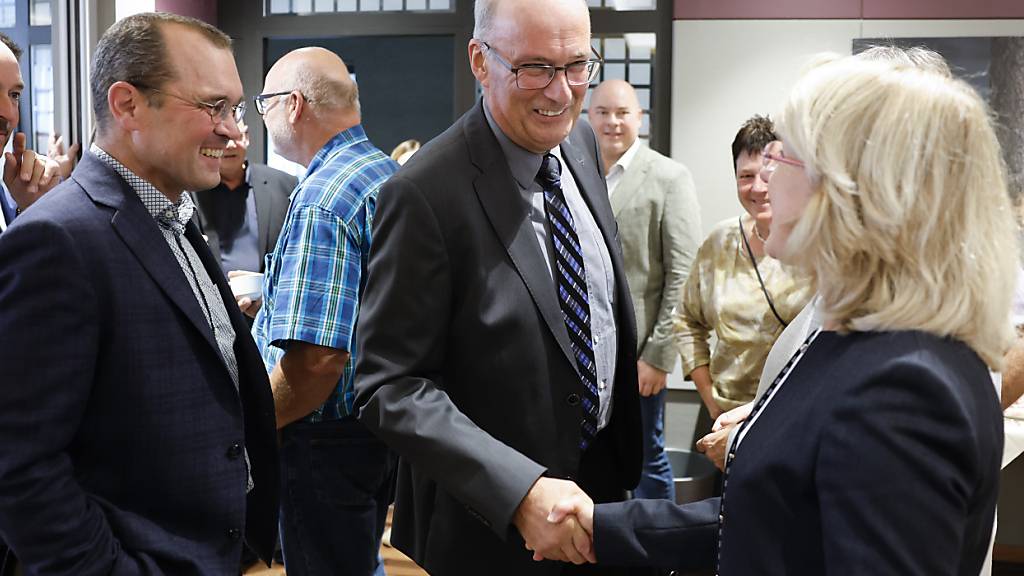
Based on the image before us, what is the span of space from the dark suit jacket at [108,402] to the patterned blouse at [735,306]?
5.89 ft

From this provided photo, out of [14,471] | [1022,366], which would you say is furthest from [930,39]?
[14,471]

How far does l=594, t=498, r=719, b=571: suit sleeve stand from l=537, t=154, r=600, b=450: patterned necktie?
28 centimetres

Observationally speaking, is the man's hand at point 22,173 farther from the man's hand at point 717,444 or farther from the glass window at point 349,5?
the glass window at point 349,5

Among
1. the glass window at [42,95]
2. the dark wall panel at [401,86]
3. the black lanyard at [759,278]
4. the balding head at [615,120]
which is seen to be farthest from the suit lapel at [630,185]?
the dark wall panel at [401,86]

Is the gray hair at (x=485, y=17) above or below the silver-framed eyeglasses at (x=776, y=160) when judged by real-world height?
above

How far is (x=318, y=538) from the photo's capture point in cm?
235

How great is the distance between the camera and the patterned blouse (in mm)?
2908

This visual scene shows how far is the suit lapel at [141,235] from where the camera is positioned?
1446 millimetres

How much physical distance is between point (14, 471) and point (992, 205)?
1.24 meters

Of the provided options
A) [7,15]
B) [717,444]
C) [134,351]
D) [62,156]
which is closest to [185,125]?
[134,351]

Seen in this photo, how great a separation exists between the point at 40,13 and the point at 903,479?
13.5ft

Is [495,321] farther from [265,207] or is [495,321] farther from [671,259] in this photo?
[265,207]

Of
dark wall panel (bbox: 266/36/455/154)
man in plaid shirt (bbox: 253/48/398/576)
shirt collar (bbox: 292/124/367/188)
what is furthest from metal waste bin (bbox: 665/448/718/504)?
dark wall panel (bbox: 266/36/455/154)

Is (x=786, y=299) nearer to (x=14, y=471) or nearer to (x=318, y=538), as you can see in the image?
(x=318, y=538)
